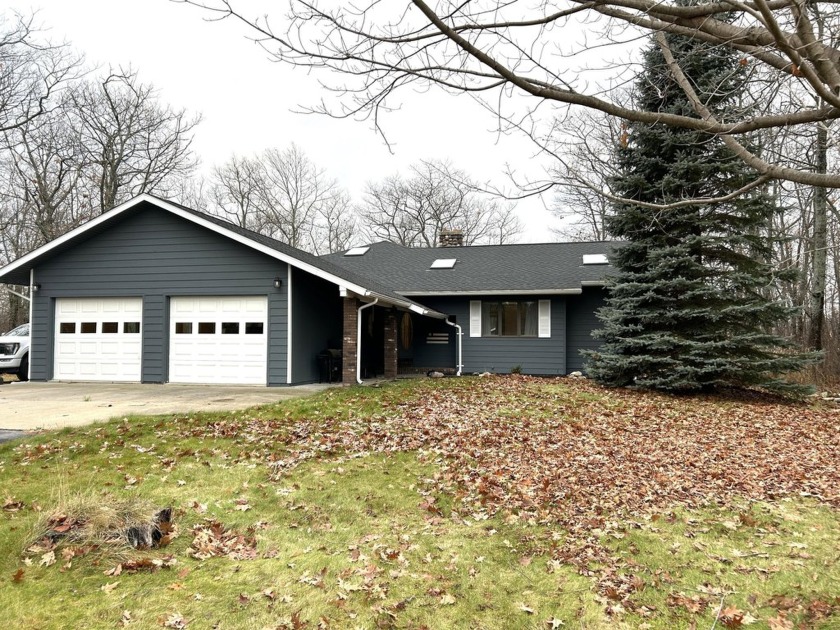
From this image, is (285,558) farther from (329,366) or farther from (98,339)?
(98,339)

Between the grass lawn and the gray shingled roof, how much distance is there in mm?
9057

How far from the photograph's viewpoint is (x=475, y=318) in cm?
1753

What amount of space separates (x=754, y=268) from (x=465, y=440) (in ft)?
29.3

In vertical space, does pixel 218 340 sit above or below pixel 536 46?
below

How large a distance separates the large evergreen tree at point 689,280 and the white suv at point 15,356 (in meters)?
16.1

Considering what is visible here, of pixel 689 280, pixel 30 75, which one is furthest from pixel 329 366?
pixel 30 75

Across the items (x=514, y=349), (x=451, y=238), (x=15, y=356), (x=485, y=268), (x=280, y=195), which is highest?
(x=280, y=195)

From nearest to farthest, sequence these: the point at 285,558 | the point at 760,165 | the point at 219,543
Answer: the point at 760,165
the point at 285,558
the point at 219,543

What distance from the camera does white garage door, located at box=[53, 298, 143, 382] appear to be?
13750 mm

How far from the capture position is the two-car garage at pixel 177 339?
43.2 feet

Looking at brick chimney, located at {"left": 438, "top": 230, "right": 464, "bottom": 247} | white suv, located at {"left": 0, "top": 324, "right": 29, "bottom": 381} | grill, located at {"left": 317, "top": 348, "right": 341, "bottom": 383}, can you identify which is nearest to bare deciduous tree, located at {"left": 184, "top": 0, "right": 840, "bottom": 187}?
grill, located at {"left": 317, "top": 348, "right": 341, "bottom": 383}

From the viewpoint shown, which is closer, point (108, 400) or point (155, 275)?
point (108, 400)

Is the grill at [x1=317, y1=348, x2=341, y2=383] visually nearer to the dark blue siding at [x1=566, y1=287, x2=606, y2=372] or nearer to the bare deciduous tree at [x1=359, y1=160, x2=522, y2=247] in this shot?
the dark blue siding at [x1=566, y1=287, x2=606, y2=372]

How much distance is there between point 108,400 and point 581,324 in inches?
514
